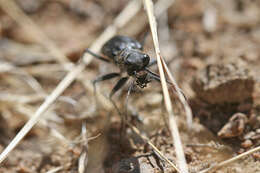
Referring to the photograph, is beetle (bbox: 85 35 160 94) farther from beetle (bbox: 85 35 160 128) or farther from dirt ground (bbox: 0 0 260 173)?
dirt ground (bbox: 0 0 260 173)

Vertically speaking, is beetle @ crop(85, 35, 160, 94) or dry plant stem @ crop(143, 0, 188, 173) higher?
beetle @ crop(85, 35, 160, 94)

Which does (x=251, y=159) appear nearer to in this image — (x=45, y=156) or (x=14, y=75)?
(x=45, y=156)

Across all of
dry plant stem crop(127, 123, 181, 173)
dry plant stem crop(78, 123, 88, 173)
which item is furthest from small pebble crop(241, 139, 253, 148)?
dry plant stem crop(78, 123, 88, 173)

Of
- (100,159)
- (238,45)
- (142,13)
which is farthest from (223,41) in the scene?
(100,159)

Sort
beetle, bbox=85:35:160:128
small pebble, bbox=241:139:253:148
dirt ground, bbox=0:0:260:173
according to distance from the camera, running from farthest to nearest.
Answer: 1. beetle, bbox=85:35:160:128
2. dirt ground, bbox=0:0:260:173
3. small pebble, bbox=241:139:253:148

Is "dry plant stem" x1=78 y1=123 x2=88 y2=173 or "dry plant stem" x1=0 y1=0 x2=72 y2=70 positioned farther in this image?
"dry plant stem" x1=0 y1=0 x2=72 y2=70

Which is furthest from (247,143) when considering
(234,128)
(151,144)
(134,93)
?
(134,93)

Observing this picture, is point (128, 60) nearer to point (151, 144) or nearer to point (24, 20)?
point (151, 144)

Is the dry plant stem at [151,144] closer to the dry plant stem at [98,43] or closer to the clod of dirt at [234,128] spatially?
the clod of dirt at [234,128]
